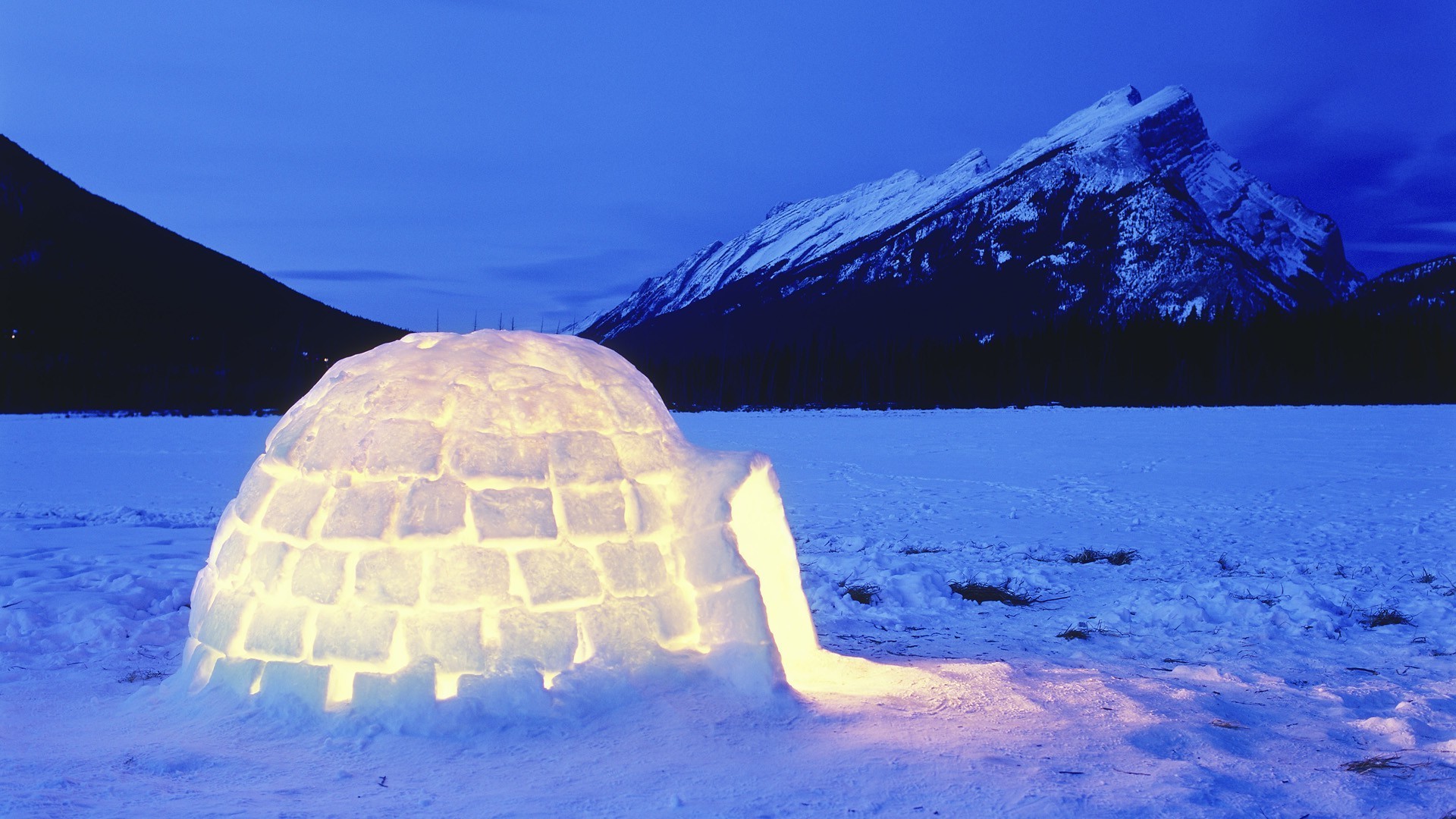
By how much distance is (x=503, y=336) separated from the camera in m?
5.35

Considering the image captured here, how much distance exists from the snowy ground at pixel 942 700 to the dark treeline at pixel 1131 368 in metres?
43.6

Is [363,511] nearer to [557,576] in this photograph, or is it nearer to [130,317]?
[557,576]

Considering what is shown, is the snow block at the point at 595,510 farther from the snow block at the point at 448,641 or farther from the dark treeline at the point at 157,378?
the dark treeline at the point at 157,378

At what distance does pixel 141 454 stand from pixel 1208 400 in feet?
162

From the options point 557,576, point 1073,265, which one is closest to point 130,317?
point 557,576

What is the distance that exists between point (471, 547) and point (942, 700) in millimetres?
2530

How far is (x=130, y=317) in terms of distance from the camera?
94750 mm

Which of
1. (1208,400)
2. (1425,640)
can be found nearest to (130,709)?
(1425,640)

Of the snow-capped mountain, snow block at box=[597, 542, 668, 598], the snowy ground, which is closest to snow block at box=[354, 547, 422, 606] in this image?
the snowy ground

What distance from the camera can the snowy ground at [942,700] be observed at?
3.62m

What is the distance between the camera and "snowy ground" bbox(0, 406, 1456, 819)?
11.9 ft

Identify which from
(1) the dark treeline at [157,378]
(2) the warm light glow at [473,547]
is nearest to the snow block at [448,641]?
(2) the warm light glow at [473,547]

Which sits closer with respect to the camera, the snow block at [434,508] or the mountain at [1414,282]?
the snow block at [434,508]

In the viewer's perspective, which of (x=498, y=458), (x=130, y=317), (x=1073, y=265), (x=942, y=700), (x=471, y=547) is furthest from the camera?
(x=1073, y=265)
